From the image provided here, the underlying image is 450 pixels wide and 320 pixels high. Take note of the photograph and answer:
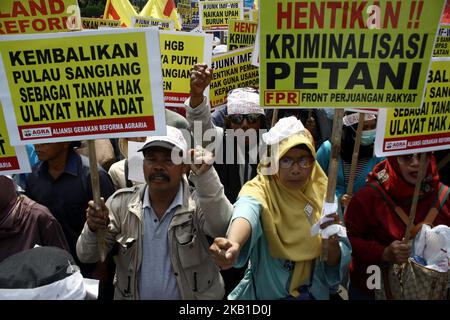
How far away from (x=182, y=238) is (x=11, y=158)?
1056mm

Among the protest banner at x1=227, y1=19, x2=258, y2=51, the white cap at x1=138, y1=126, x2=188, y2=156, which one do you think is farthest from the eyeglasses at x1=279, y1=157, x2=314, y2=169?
the protest banner at x1=227, y1=19, x2=258, y2=51

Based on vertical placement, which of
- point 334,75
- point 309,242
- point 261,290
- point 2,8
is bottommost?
point 261,290

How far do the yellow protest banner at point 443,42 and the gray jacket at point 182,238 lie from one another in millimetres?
3301

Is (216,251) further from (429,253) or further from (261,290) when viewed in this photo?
(429,253)

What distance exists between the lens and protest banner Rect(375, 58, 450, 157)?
259 cm

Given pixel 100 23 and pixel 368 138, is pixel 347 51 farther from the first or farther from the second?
pixel 100 23

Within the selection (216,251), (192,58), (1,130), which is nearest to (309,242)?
(216,251)

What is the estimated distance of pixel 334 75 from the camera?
2.41 metres

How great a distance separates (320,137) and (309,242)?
2.61m

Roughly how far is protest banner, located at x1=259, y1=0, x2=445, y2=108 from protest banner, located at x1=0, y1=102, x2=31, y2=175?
1.37 meters

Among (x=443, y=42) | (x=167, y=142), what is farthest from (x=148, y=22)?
(x=167, y=142)

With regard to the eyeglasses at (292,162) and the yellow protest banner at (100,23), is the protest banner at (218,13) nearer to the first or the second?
the yellow protest banner at (100,23)

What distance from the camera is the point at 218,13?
7438 mm

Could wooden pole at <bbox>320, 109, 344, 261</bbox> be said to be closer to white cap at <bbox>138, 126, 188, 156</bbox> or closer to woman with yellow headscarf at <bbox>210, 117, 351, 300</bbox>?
woman with yellow headscarf at <bbox>210, 117, 351, 300</bbox>
